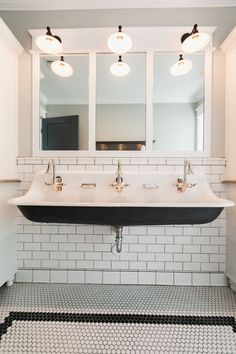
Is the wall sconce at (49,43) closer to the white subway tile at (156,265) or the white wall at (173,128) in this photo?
the white wall at (173,128)

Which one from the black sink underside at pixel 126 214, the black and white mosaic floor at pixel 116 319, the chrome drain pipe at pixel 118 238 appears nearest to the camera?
the black and white mosaic floor at pixel 116 319

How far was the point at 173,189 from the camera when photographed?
6.20 feet

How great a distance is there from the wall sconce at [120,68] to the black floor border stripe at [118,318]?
5.88 feet

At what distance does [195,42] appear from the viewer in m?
1.81

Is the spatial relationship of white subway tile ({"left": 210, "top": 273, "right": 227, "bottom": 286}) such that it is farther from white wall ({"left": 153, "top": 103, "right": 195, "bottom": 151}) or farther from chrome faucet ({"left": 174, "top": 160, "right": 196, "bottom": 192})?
white wall ({"left": 153, "top": 103, "right": 195, "bottom": 151})

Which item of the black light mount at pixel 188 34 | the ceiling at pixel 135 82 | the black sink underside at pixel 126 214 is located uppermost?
the black light mount at pixel 188 34

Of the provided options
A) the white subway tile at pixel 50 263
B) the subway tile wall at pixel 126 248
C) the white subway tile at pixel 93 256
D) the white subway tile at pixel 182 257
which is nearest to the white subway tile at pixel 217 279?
the subway tile wall at pixel 126 248

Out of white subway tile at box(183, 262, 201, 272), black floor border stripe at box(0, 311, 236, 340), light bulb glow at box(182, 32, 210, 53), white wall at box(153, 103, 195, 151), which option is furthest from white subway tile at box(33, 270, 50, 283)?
light bulb glow at box(182, 32, 210, 53)

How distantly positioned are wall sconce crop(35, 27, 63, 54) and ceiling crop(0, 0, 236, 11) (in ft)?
1.00

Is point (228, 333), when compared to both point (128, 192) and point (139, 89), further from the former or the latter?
point (139, 89)

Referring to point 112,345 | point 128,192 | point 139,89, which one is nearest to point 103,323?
point 112,345

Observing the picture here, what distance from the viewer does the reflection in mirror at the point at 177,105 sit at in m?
1.98

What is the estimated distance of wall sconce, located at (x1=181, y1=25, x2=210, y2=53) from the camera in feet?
5.87

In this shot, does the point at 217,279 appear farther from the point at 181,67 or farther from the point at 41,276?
the point at 181,67
